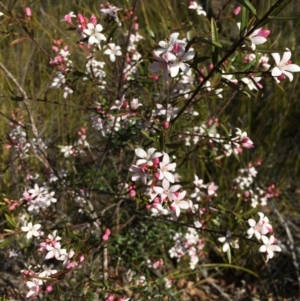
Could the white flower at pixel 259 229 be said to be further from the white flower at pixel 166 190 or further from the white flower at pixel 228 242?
the white flower at pixel 166 190

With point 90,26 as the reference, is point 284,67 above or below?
below

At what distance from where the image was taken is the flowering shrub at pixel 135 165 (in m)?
1.67

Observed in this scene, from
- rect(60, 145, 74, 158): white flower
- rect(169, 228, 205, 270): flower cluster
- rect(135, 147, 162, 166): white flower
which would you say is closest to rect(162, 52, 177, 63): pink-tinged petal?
rect(135, 147, 162, 166): white flower

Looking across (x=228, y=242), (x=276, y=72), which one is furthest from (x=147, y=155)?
(x=228, y=242)

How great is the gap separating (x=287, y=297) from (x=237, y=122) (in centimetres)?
154

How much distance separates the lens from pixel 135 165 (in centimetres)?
162

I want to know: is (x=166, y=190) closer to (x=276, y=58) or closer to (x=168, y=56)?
(x=168, y=56)

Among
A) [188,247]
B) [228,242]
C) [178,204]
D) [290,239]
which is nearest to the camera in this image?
[178,204]

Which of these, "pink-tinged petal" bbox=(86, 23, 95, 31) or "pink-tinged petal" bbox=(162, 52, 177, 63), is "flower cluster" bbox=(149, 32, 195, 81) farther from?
"pink-tinged petal" bbox=(86, 23, 95, 31)

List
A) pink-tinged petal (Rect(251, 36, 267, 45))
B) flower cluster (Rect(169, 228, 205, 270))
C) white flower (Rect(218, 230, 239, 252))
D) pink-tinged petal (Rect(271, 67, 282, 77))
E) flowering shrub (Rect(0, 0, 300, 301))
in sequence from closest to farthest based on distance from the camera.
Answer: pink-tinged petal (Rect(251, 36, 267, 45)), pink-tinged petal (Rect(271, 67, 282, 77)), flowering shrub (Rect(0, 0, 300, 301)), white flower (Rect(218, 230, 239, 252)), flower cluster (Rect(169, 228, 205, 270))

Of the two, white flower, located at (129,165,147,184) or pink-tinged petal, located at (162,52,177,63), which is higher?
pink-tinged petal, located at (162,52,177,63)

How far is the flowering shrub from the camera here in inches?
65.9

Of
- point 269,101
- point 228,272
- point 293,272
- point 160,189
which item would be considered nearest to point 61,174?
point 160,189

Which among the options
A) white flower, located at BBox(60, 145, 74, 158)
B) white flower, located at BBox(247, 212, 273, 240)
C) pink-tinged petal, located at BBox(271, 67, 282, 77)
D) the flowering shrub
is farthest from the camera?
white flower, located at BBox(60, 145, 74, 158)
